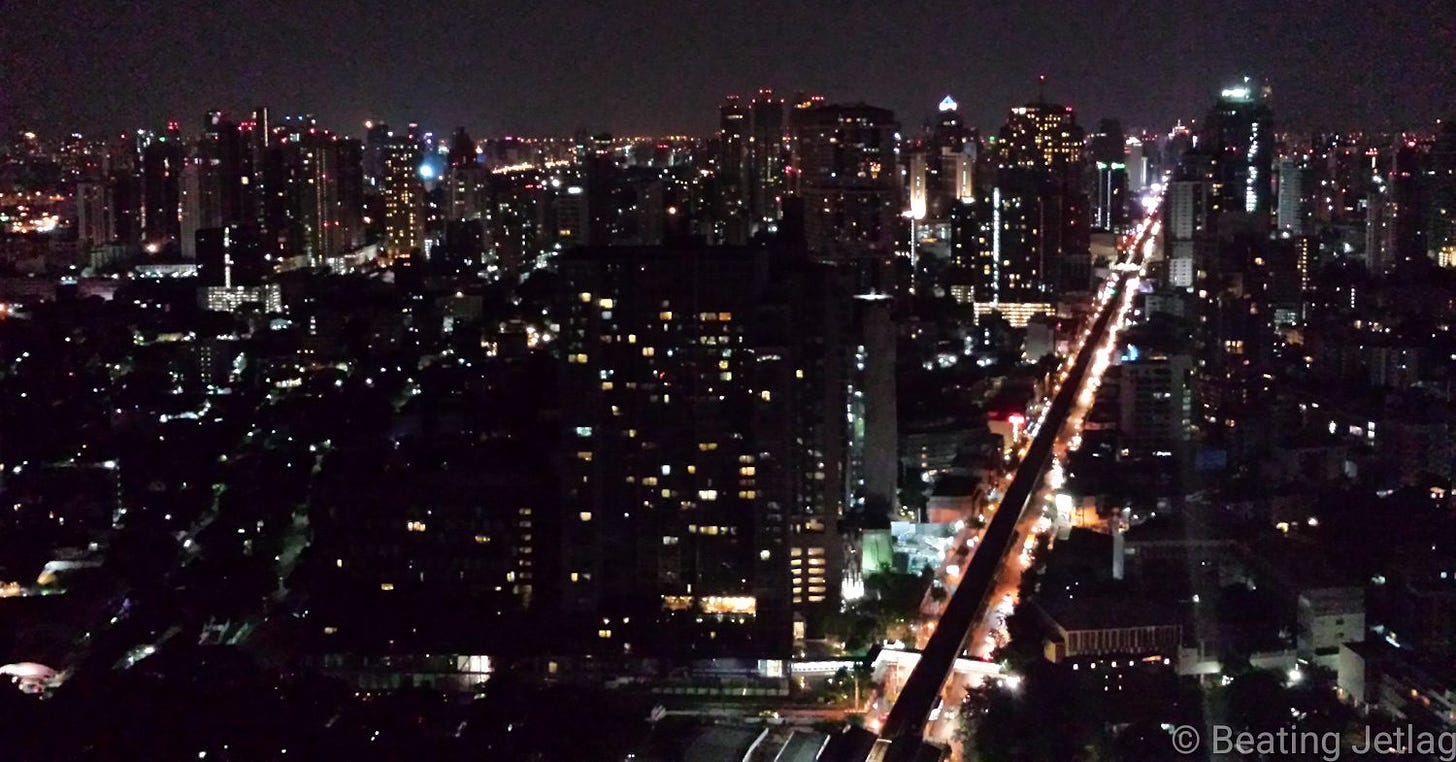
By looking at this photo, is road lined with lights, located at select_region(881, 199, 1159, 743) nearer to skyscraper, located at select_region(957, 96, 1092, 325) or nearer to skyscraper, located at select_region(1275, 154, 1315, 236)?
skyscraper, located at select_region(957, 96, 1092, 325)

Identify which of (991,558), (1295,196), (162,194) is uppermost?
(162,194)

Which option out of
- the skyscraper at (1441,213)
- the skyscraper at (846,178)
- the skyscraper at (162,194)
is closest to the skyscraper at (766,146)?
the skyscraper at (846,178)

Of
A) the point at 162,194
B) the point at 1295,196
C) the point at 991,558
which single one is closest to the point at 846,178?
the point at 1295,196

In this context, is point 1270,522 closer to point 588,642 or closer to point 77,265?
point 588,642

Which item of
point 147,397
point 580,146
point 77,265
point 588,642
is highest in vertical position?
point 580,146

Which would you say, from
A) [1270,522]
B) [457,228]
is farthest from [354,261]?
[1270,522]

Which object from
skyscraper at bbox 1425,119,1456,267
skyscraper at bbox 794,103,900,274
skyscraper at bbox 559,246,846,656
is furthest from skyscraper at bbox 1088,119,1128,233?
skyscraper at bbox 559,246,846,656

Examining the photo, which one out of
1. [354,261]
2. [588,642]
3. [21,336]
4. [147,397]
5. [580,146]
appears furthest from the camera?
[580,146]

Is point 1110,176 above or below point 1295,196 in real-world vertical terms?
above

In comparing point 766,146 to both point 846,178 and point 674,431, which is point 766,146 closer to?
point 846,178
